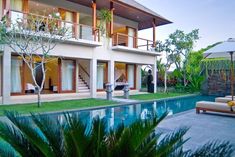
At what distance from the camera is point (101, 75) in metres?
20.5

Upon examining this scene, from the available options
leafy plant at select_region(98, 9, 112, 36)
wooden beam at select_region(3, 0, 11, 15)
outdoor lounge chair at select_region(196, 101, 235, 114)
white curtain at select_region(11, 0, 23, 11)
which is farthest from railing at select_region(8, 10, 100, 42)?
outdoor lounge chair at select_region(196, 101, 235, 114)

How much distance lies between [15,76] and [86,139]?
14.2 meters

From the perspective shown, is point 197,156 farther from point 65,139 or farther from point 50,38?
point 50,38

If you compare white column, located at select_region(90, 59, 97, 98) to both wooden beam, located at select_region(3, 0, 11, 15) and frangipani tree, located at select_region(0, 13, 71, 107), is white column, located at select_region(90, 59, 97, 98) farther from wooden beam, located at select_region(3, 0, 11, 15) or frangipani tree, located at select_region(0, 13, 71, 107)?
wooden beam, located at select_region(3, 0, 11, 15)

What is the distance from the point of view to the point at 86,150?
1848 mm

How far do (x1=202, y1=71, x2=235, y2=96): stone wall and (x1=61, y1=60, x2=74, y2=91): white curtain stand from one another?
1369 centimetres

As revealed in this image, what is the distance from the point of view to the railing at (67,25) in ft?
40.9

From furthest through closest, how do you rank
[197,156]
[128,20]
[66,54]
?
[128,20], [66,54], [197,156]

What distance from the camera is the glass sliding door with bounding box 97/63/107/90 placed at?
2025 cm

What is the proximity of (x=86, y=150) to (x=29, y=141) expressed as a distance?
595 millimetres

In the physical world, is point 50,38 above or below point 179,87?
above

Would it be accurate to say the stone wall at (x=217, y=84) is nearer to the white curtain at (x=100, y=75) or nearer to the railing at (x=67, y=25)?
the white curtain at (x=100, y=75)

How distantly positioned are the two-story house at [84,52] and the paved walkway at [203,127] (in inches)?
356

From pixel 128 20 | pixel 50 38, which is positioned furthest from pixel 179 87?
pixel 50 38
